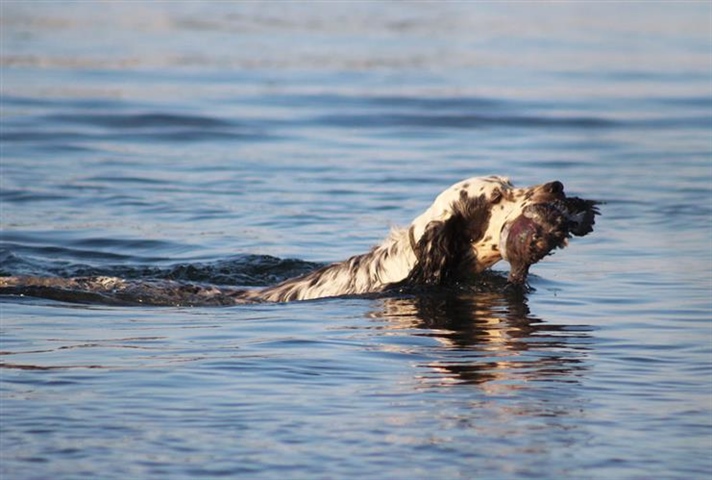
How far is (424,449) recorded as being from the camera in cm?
682

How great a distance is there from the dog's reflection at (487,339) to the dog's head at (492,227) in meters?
0.23

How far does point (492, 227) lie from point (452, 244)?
11.9 inches

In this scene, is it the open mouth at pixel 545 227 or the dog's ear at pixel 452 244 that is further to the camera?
the dog's ear at pixel 452 244

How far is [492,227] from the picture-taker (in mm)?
9305

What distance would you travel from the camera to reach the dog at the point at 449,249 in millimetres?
9070

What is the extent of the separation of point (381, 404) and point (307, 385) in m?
0.52

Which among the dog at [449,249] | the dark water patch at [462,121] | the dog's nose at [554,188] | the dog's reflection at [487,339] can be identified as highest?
the dark water patch at [462,121]

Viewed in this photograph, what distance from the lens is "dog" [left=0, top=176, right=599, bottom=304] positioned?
29.8ft

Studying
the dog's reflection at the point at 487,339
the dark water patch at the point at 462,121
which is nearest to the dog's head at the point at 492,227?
the dog's reflection at the point at 487,339

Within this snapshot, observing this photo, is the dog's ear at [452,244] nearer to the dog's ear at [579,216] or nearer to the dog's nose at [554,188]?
the dog's nose at [554,188]

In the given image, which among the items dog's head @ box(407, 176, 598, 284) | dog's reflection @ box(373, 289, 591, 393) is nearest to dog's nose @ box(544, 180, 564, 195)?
dog's head @ box(407, 176, 598, 284)

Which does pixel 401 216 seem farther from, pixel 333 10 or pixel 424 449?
pixel 333 10

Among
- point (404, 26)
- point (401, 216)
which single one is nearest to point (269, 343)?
point (401, 216)

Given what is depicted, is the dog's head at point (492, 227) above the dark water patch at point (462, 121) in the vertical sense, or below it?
below
